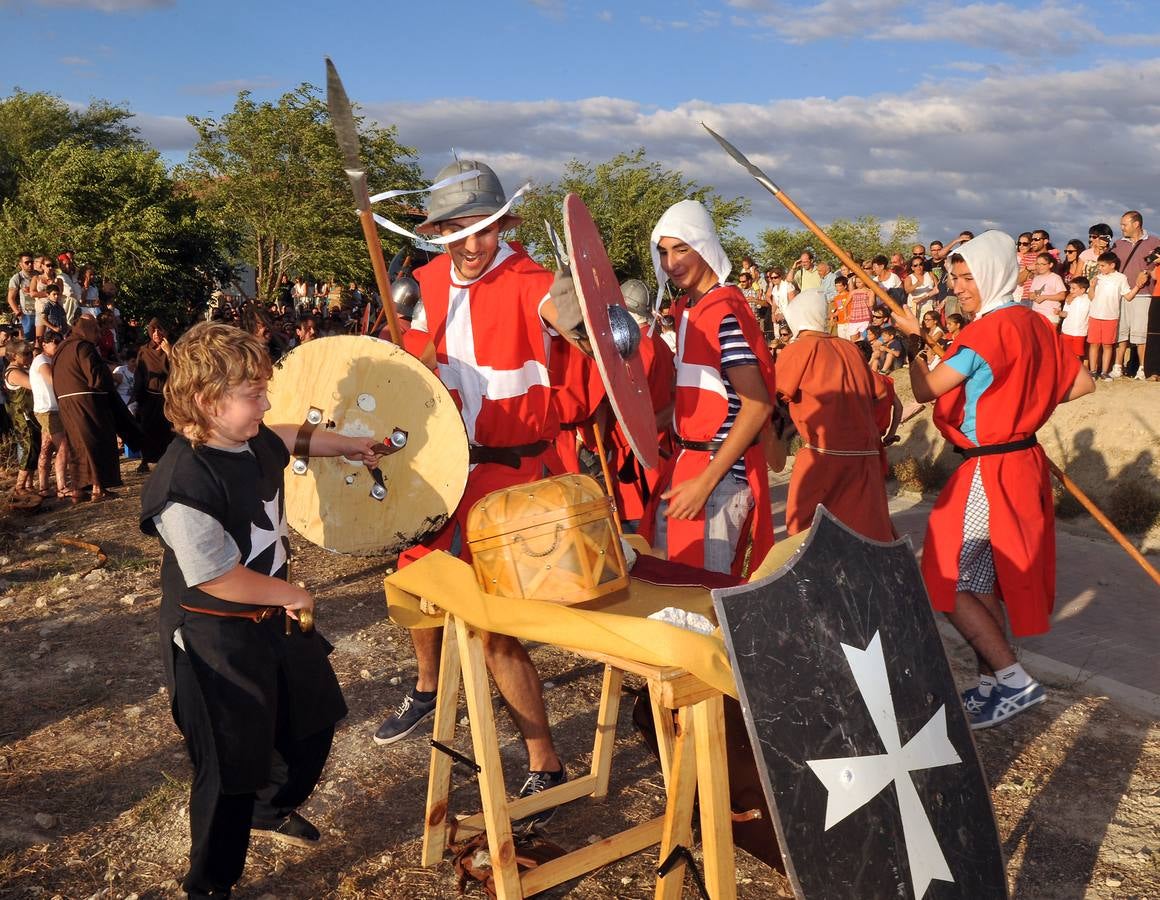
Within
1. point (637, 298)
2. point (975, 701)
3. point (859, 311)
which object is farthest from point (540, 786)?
point (859, 311)

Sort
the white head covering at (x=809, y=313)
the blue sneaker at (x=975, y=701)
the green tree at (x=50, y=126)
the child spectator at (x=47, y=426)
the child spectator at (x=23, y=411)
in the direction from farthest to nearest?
the green tree at (x=50, y=126) → the child spectator at (x=23, y=411) → the child spectator at (x=47, y=426) → the white head covering at (x=809, y=313) → the blue sneaker at (x=975, y=701)

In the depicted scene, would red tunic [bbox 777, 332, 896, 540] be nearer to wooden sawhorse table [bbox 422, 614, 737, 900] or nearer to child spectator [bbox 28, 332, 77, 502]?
wooden sawhorse table [bbox 422, 614, 737, 900]

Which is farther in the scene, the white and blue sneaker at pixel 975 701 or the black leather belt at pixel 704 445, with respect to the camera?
the white and blue sneaker at pixel 975 701

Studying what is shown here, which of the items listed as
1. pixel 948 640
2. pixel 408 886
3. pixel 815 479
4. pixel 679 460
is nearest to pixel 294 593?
pixel 408 886

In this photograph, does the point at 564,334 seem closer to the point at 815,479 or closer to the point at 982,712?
the point at 815,479

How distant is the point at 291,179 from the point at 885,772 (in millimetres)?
32599

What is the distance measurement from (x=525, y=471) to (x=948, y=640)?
2876 mm

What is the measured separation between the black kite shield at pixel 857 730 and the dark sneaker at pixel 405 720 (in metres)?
2.24

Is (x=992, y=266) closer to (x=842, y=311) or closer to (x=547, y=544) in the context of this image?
(x=547, y=544)

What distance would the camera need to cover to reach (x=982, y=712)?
13.4 feet

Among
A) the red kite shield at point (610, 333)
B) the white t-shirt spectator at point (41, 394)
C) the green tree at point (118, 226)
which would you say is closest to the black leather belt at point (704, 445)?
the red kite shield at point (610, 333)

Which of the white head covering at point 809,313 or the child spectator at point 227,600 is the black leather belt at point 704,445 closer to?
the white head covering at point 809,313

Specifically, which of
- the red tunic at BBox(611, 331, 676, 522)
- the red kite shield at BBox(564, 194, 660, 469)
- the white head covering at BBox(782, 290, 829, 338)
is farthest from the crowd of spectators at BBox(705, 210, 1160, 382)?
the red kite shield at BBox(564, 194, 660, 469)

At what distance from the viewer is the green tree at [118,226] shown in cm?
2261
